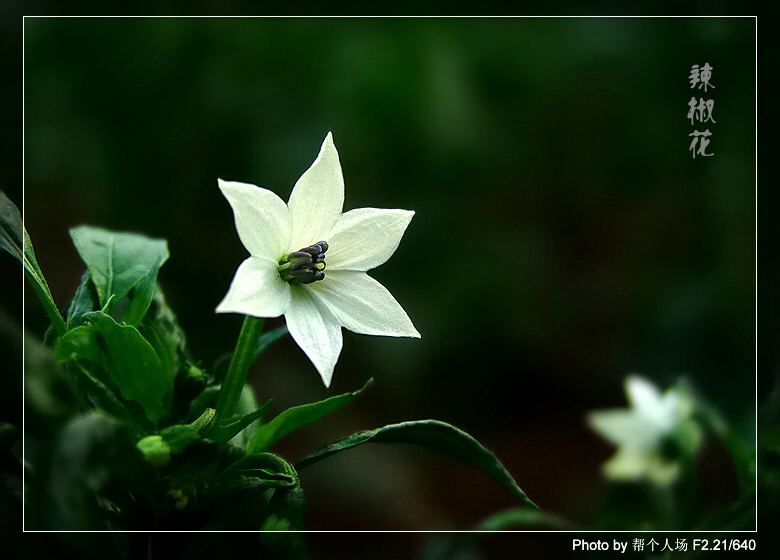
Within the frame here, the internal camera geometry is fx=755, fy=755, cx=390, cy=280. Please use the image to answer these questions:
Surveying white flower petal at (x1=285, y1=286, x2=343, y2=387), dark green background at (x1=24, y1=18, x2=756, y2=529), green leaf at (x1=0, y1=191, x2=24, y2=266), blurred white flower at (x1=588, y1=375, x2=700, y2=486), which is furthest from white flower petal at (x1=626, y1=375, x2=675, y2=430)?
green leaf at (x1=0, y1=191, x2=24, y2=266)

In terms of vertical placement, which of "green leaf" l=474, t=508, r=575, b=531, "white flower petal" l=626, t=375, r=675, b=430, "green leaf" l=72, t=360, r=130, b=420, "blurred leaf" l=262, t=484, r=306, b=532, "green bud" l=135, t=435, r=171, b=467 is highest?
"green leaf" l=72, t=360, r=130, b=420

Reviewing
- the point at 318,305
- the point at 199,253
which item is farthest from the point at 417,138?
the point at 318,305

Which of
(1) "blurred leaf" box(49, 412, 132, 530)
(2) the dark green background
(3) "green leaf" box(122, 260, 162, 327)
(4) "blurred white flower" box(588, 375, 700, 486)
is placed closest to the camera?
(1) "blurred leaf" box(49, 412, 132, 530)

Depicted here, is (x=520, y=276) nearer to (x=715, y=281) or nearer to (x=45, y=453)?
(x=715, y=281)

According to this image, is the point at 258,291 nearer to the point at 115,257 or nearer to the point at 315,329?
the point at 315,329

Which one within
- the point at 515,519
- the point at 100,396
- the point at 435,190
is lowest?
the point at 515,519

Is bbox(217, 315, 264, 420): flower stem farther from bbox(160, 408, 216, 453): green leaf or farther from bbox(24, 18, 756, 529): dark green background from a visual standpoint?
bbox(24, 18, 756, 529): dark green background

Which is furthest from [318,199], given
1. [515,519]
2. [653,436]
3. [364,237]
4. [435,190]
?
[435,190]
